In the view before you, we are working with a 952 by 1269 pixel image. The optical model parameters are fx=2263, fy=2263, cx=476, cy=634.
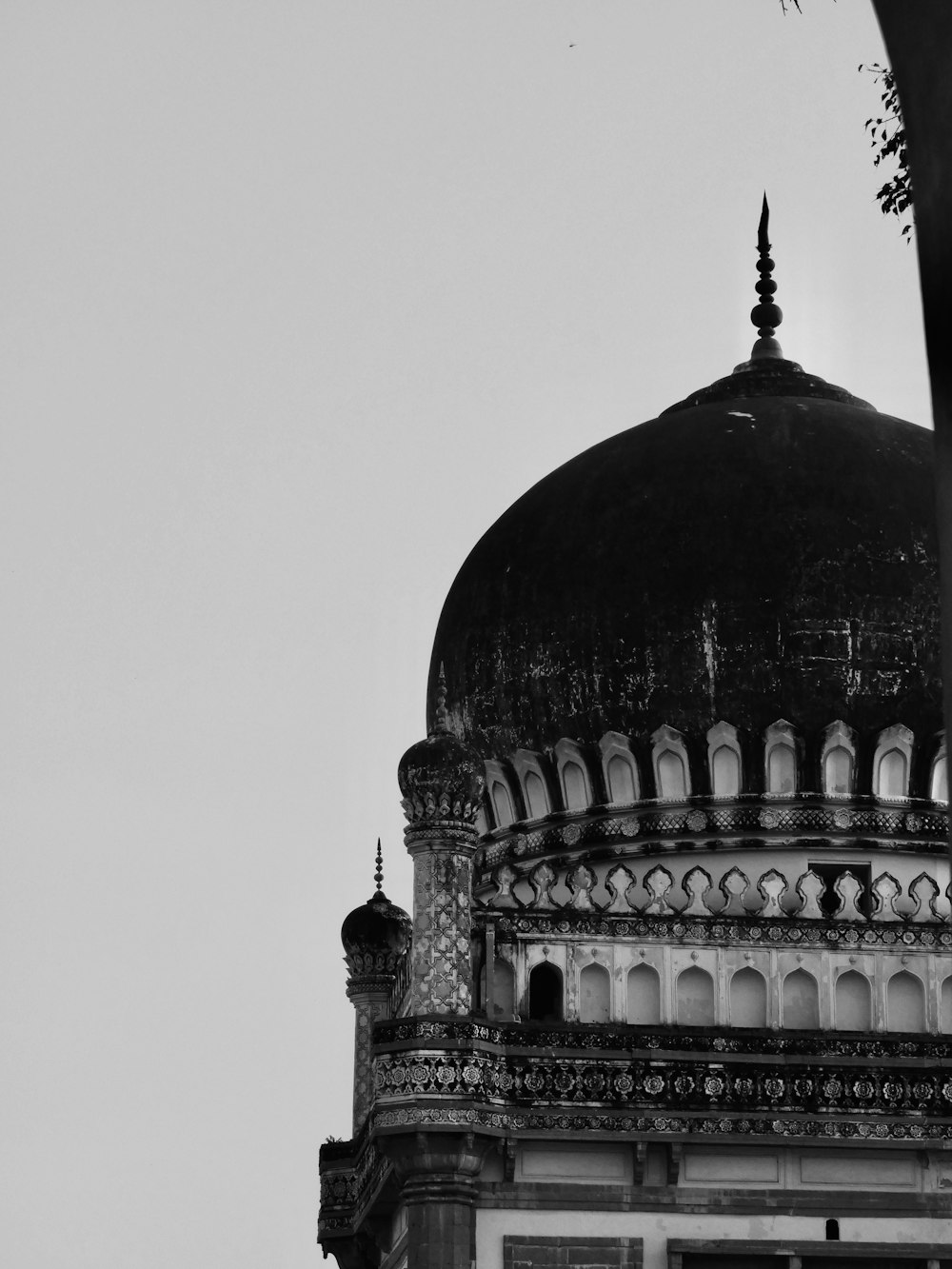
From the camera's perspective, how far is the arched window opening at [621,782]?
47.6ft

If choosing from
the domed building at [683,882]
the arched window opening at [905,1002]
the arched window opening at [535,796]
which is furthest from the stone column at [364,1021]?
the arched window opening at [905,1002]

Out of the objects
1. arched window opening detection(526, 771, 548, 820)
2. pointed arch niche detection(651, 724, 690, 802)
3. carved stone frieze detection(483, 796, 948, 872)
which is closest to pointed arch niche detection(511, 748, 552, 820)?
arched window opening detection(526, 771, 548, 820)

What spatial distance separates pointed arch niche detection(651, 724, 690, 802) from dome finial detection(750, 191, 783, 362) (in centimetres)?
415

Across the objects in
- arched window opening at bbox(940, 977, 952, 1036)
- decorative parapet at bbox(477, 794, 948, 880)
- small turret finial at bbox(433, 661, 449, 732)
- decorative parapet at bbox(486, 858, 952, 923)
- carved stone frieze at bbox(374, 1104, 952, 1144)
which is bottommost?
carved stone frieze at bbox(374, 1104, 952, 1144)

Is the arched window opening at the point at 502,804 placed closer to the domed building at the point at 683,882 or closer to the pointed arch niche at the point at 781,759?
the domed building at the point at 683,882

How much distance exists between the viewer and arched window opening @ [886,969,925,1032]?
12914 millimetres

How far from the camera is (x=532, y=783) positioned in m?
Answer: 15.0

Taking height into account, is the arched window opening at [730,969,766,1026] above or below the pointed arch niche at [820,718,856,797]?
below

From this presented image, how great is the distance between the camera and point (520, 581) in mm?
15367

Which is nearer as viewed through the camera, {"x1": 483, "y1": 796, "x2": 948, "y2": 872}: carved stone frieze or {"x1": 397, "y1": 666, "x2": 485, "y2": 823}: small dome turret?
{"x1": 397, "y1": 666, "x2": 485, "y2": 823}: small dome turret

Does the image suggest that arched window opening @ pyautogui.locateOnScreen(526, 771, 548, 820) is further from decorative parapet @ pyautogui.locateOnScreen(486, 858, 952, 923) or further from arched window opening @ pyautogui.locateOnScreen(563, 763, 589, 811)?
decorative parapet @ pyautogui.locateOnScreen(486, 858, 952, 923)

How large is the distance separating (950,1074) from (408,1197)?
3078mm

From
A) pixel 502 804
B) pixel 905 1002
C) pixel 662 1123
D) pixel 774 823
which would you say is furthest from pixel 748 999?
pixel 502 804

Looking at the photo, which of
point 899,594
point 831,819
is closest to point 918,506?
point 899,594
